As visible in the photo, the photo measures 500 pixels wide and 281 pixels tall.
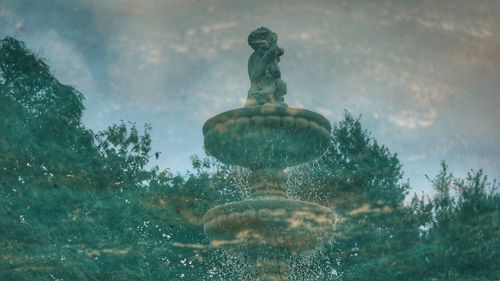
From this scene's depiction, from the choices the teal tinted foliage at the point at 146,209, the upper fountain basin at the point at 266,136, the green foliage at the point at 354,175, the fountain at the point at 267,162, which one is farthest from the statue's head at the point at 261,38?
the green foliage at the point at 354,175

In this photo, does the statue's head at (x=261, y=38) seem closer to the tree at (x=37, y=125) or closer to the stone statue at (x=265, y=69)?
the stone statue at (x=265, y=69)

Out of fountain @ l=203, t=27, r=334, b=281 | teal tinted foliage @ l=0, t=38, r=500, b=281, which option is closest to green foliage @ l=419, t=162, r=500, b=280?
teal tinted foliage @ l=0, t=38, r=500, b=281

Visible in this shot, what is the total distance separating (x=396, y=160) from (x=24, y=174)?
42.3ft

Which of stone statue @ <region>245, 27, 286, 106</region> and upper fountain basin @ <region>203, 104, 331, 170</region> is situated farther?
stone statue @ <region>245, 27, 286, 106</region>

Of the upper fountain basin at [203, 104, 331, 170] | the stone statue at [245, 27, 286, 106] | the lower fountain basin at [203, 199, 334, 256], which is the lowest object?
the lower fountain basin at [203, 199, 334, 256]

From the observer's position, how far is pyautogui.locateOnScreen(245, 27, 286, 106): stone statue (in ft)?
32.9

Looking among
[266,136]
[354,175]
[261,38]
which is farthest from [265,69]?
[354,175]

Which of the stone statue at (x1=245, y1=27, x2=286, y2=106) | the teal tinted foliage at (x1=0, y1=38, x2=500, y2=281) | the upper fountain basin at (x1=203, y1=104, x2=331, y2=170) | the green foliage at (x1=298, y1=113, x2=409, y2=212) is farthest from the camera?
the green foliage at (x1=298, y1=113, x2=409, y2=212)

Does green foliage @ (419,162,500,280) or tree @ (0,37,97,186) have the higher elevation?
tree @ (0,37,97,186)

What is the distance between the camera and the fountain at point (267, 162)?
8.65m

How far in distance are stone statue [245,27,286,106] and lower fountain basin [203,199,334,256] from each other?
207cm

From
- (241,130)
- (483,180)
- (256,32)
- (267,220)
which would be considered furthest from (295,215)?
(483,180)

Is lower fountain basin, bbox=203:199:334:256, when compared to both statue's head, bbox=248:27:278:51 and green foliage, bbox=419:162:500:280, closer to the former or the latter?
statue's head, bbox=248:27:278:51

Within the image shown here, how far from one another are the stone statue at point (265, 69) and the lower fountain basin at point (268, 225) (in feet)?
6.80
